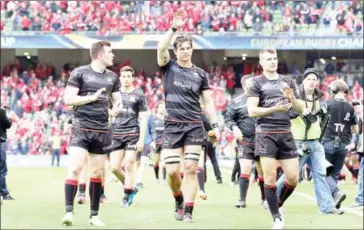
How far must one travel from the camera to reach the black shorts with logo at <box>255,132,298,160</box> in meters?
11.0

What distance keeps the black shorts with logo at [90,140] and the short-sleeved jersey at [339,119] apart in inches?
176

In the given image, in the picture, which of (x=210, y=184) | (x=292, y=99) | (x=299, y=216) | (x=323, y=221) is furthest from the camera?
(x=210, y=184)

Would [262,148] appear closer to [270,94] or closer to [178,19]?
[270,94]

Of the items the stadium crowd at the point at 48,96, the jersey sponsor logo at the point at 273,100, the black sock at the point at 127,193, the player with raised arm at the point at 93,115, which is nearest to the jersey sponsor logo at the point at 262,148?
the jersey sponsor logo at the point at 273,100

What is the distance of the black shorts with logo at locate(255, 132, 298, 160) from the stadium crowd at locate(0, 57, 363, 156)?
23.6 metres

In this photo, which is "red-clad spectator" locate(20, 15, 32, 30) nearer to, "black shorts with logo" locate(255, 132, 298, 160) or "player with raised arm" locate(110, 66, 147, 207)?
"player with raised arm" locate(110, 66, 147, 207)

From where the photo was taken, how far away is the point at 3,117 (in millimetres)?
15352

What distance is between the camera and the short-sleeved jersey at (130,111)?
46.9ft

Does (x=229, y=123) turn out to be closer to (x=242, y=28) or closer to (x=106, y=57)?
(x=106, y=57)

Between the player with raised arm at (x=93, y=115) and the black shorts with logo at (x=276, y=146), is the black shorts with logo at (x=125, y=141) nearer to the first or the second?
the player with raised arm at (x=93, y=115)

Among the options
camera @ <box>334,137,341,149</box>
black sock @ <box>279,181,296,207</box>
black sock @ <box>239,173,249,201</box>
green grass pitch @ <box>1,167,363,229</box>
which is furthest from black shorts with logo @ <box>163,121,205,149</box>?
camera @ <box>334,137,341,149</box>

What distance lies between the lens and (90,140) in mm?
11172

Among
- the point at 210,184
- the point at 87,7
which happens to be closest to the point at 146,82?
the point at 87,7

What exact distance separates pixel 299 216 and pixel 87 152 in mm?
3614
